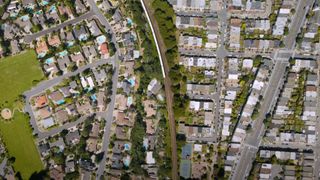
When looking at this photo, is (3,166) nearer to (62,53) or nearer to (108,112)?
(108,112)

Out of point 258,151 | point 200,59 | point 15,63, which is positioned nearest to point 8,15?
point 15,63

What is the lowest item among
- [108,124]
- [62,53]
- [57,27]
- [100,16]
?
[108,124]

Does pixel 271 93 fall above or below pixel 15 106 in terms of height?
below

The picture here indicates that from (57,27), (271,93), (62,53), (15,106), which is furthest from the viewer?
(57,27)

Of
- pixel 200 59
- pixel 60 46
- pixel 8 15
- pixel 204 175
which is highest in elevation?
pixel 8 15

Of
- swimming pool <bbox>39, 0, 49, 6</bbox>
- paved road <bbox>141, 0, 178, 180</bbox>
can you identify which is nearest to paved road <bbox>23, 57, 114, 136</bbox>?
paved road <bbox>141, 0, 178, 180</bbox>

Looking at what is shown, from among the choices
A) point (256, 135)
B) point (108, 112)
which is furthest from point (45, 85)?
point (256, 135)

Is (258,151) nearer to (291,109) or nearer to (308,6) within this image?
(291,109)

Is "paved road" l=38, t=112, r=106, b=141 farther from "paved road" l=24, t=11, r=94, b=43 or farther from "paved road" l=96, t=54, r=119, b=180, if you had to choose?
"paved road" l=24, t=11, r=94, b=43

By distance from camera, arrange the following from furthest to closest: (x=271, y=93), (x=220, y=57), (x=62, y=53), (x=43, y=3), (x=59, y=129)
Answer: (x=43, y=3) → (x=62, y=53) → (x=59, y=129) → (x=220, y=57) → (x=271, y=93)
